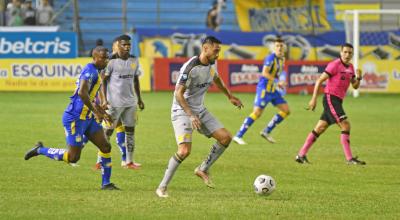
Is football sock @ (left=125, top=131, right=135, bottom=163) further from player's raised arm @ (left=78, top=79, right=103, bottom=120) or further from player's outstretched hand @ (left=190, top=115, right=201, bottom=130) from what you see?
player's outstretched hand @ (left=190, top=115, right=201, bottom=130)

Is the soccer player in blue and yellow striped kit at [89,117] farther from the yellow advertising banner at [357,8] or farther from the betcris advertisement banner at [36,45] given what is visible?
the yellow advertising banner at [357,8]

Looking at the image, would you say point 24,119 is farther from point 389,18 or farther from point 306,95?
point 389,18

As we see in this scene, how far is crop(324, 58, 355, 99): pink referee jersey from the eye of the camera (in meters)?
17.0

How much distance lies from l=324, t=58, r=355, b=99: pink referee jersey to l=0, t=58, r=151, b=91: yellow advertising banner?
18523 mm

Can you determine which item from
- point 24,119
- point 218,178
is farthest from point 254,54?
point 218,178

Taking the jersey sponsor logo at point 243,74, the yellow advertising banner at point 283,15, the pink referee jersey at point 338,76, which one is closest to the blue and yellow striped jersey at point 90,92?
the pink referee jersey at point 338,76

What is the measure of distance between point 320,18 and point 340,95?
22.0m

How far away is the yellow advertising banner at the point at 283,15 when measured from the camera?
38250 millimetres

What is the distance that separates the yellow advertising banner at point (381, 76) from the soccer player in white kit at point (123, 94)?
66.0ft

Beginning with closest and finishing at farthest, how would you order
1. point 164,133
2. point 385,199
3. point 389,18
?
point 385,199 → point 164,133 → point 389,18

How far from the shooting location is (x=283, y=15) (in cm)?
3853

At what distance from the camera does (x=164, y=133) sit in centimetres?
2206

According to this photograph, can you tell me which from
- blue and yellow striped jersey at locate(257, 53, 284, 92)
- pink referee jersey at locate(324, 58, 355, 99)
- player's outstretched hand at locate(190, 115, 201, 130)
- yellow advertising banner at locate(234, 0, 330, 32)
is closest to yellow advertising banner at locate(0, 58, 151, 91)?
yellow advertising banner at locate(234, 0, 330, 32)

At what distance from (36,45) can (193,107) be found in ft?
75.5
